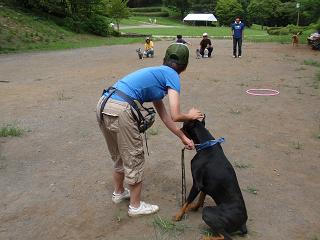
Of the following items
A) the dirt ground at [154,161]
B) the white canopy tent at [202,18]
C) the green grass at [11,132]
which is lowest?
the white canopy tent at [202,18]

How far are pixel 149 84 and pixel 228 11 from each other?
76.5 meters

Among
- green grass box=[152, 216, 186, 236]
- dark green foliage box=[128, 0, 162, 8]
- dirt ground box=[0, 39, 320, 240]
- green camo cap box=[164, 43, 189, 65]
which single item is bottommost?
dirt ground box=[0, 39, 320, 240]

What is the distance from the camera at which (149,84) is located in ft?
13.4

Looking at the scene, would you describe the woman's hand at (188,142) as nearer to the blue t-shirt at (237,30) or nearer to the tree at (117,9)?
the blue t-shirt at (237,30)

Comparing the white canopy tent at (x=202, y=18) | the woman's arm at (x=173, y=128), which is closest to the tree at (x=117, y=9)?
the woman's arm at (x=173, y=128)

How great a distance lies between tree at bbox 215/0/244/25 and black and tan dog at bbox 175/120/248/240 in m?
74.8

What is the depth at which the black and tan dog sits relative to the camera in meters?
3.95

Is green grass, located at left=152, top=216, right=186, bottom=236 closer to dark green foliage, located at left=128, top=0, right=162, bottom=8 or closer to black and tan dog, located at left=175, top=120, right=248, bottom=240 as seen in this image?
black and tan dog, located at left=175, top=120, right=248, bottom=240

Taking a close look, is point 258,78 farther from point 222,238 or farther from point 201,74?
point 222,238

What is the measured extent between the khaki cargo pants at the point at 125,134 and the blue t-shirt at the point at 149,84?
129 mm

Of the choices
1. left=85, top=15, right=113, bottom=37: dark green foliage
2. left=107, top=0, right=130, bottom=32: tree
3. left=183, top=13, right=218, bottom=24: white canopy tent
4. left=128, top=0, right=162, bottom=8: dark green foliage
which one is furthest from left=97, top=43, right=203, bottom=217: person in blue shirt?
left=128, top=0, right=162, bottom=8: dark green foliage

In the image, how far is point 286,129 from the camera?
26.1 feet

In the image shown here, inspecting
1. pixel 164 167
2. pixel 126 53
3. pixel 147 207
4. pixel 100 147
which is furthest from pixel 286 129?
pixel 126 53

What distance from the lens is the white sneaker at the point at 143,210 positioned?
15.0 ft
